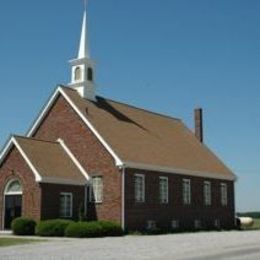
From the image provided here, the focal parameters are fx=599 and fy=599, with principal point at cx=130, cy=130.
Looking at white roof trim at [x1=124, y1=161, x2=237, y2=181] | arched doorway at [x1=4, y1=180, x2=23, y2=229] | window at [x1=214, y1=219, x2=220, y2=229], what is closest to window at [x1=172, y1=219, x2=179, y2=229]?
white roof trim at [x1=124, y1=161, x2=237, y2=181]

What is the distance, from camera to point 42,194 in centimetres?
3616

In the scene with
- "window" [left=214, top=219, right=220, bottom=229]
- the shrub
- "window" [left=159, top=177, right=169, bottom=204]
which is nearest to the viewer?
the shrub

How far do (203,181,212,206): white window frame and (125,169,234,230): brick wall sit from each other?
0.40 meters

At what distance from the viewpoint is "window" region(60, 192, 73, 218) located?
37.9 m

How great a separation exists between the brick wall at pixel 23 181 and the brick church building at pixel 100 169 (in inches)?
2.4

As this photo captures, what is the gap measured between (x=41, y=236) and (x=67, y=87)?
13.5m

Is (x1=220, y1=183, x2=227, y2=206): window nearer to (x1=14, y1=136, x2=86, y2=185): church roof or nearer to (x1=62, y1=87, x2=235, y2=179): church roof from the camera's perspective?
(x1=62, y1=87, x2=235, y2=179): church roof

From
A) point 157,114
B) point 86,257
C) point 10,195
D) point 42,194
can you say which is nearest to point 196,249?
point 86,257

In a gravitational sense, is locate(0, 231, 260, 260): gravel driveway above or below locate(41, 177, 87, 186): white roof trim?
below

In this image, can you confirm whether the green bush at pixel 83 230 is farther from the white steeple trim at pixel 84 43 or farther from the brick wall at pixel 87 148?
the white steeple trim at pixel 84 43

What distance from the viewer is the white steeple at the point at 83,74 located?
44.3 metres

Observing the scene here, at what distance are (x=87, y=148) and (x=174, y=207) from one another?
8027 millimetres

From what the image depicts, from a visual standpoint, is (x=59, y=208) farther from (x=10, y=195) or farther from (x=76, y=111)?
(x=76, y=111)

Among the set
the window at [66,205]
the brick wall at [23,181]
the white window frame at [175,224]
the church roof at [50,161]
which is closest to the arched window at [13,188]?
the brick wall at [23,181]
